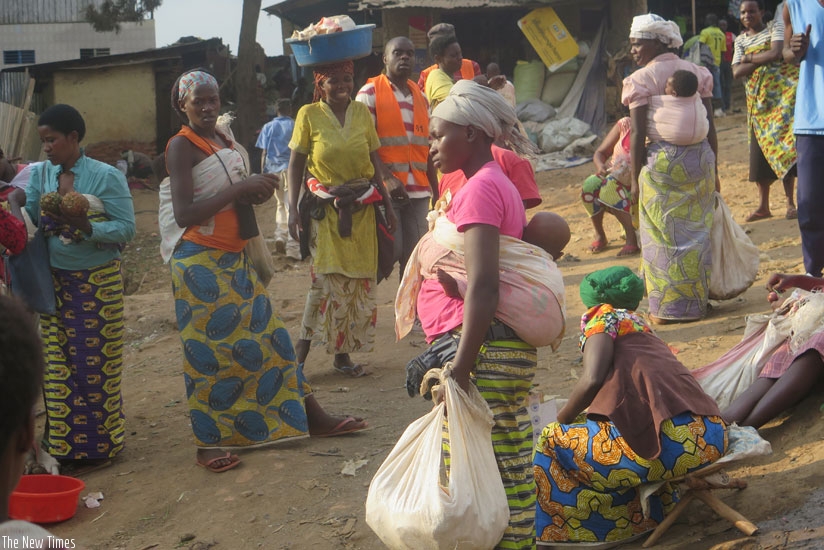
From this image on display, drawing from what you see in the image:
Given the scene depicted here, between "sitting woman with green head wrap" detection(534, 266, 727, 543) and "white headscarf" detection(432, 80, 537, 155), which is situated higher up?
"white headscarf" detection(432, 80, 537, 155)

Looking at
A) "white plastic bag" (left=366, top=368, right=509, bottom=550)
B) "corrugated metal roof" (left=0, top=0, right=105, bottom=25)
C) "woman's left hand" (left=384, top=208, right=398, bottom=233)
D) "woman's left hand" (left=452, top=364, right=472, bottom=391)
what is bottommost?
"white plastic bag" (left=366, top=368, right=509, bottom=550)

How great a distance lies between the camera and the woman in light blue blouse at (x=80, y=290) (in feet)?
16.4

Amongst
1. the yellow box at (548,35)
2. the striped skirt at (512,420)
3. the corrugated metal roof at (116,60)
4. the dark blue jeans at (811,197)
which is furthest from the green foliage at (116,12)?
the striped skirt at (512,420)

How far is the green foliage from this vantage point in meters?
22.2

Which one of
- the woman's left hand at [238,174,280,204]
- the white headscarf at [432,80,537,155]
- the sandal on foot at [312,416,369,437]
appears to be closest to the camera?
the white headscarf at [432,80,537,155]

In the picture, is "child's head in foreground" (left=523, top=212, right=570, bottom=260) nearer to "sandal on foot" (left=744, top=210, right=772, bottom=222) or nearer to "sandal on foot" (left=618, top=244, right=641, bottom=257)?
"sandal on foot" (left=618, top=244, right=641, bottom=257)

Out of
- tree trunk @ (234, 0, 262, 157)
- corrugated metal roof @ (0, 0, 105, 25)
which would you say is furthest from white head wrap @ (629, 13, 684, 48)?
corrugated metal roof @ (0, 0, 105, 25)

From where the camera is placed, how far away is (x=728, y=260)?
22.0ft

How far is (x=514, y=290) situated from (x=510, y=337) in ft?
0.56

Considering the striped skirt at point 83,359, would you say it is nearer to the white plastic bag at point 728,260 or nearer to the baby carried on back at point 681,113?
the baby carried on back at point 681,113

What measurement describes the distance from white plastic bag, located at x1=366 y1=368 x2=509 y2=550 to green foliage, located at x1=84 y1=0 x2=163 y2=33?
20.7 m

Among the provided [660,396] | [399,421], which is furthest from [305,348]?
[660,396]

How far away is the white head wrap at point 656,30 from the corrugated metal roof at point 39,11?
28096 mm

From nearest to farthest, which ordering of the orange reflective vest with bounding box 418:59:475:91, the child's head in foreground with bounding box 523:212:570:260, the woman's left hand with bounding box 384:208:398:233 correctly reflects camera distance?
the child's head in foreground with bounding box 523:212:570:260 → the woman's left hand with bounding box 384:208:398:233 → the orange reflective vest with bounding box 418:59:475:91
